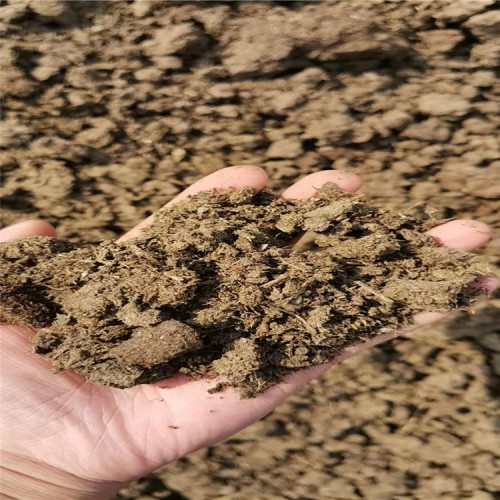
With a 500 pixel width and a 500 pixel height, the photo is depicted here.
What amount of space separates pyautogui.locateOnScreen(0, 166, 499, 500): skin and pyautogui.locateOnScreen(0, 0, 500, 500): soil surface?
16.1 inches

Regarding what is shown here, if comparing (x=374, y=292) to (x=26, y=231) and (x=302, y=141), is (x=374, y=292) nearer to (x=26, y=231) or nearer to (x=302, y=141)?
(x=302, y=141)

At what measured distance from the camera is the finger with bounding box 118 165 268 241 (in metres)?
1.77

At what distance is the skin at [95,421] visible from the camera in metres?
1.54

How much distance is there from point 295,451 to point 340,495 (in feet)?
0.71

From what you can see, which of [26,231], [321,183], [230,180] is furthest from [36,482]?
[321,183]

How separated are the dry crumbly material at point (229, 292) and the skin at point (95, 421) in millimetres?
73

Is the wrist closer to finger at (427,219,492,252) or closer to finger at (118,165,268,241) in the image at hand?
finger at (118,165,268,241)

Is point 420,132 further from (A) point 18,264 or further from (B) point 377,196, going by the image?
(A) point 18,264

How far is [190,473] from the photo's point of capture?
6.90 feet

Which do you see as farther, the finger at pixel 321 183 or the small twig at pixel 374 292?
the finger at pixel 321 183

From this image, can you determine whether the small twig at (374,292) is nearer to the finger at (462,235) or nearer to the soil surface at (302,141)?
the finger at (462,235)

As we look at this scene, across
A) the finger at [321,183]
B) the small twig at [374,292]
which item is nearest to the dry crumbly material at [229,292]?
the small twig at [374,292]

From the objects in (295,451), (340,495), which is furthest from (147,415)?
(340,495)

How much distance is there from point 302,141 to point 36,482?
4.05 ft
